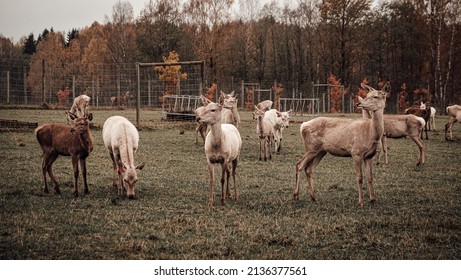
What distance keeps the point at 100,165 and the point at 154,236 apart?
248 inches

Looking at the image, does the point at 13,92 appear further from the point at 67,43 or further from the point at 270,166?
the point at 270,166

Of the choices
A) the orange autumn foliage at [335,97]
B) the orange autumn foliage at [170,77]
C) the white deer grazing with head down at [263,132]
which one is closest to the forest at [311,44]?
the orange autumn foliage at [170,77]

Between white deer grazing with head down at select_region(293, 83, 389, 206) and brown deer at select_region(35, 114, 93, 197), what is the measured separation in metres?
3.89

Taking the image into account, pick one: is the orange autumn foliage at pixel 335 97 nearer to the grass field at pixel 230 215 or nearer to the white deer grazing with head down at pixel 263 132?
the white deer grazing with head down at pixel 263 132

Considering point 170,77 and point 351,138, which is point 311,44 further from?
point 351,138

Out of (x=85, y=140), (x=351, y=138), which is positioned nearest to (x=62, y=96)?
(x=85, y=140)

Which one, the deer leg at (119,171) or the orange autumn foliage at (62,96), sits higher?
the orange autumn foliage at (62,96)

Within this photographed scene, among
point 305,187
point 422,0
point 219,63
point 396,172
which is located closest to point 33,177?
point 305,187

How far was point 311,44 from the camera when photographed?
165ft

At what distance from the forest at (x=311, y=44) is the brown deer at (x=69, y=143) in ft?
19.8

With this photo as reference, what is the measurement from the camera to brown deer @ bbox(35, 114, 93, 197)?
27.5 ft

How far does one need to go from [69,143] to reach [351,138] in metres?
5.12

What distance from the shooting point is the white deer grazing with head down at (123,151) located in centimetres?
834

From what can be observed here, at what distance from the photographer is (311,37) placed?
49.9 m
